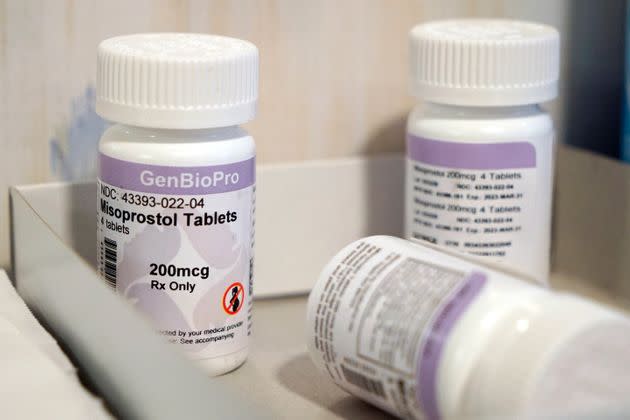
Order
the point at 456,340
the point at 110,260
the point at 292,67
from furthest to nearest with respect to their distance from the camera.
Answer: the point at 292,67 < the point at 110,260 < the point at 456,340

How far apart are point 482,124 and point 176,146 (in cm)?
17

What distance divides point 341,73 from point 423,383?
27 cm

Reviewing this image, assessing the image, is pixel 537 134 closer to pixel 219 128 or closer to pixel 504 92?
pixel 504 92

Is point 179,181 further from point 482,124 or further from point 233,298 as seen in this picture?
point 482,124

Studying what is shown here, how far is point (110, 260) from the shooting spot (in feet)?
1.53

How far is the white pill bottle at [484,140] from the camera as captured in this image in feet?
1.70

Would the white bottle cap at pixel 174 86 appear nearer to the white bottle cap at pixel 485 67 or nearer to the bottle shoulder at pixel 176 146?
the bottle shoulder at pixel 176 146

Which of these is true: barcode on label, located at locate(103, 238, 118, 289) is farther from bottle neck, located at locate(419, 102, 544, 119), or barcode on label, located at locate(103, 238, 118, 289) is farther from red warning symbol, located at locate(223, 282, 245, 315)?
bottle neck, located at locate(419, 102, 544, 119)

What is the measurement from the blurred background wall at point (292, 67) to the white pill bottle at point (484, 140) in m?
0.06

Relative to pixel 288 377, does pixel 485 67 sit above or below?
above

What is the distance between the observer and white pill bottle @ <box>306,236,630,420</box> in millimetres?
342

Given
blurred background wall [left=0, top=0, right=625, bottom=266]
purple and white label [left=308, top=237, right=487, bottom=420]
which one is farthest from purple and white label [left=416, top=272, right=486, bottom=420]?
blurred background wall [left=0, top=0, right=625, bottom=266]

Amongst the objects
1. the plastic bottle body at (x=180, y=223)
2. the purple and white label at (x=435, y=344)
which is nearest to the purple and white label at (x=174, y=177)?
the plastic bottle body at (x=180, y=223)

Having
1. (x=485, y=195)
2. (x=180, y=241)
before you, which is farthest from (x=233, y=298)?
(x=485, y=195)
